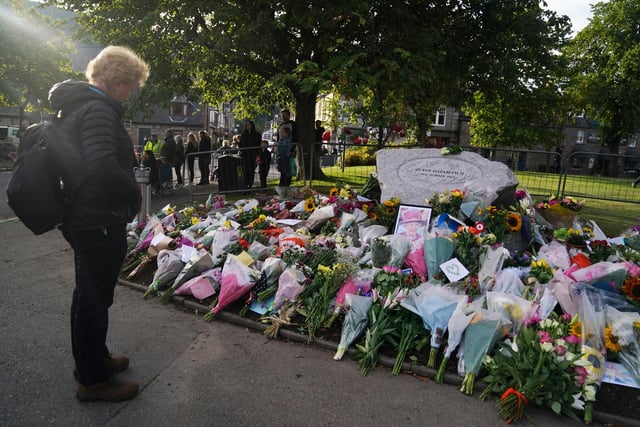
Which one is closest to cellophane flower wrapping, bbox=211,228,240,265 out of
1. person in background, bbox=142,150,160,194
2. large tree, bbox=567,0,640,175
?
person in background, bbox=142,150,160,194

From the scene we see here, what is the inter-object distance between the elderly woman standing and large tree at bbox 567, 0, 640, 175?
34244 millimetres

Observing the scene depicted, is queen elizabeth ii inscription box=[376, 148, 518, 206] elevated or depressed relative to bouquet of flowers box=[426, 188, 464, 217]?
elevated

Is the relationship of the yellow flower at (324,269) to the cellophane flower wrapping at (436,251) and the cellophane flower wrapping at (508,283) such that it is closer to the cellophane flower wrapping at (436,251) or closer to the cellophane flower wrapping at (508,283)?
the cellophane flower wrapping at (436,251)

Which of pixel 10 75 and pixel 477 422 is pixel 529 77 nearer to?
pixel 477 422

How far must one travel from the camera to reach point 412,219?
6.25 meters

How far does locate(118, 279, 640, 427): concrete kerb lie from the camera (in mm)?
2975

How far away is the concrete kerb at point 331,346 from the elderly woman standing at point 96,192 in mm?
1392

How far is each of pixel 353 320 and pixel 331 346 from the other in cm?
29

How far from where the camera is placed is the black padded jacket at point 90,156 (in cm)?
266

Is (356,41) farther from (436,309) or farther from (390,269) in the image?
(436,309)

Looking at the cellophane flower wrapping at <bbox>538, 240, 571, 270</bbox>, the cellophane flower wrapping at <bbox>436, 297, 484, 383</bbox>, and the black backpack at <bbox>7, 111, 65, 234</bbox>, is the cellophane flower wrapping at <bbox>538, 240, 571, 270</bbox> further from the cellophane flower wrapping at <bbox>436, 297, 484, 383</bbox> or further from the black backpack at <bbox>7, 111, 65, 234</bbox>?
the black backpack at <bbox>7, 111, 65, 234</bbox>

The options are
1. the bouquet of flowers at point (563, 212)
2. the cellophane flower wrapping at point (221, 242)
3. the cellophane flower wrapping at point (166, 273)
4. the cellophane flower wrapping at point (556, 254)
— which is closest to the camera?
the cellophane flower wrapping at point (166, 273)

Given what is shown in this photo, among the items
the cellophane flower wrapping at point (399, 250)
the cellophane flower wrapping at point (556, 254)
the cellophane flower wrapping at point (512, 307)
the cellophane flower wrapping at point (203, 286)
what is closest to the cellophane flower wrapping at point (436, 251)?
the cellophane flower wrapping at point (399, 250)

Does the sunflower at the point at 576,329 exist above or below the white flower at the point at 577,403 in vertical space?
above
